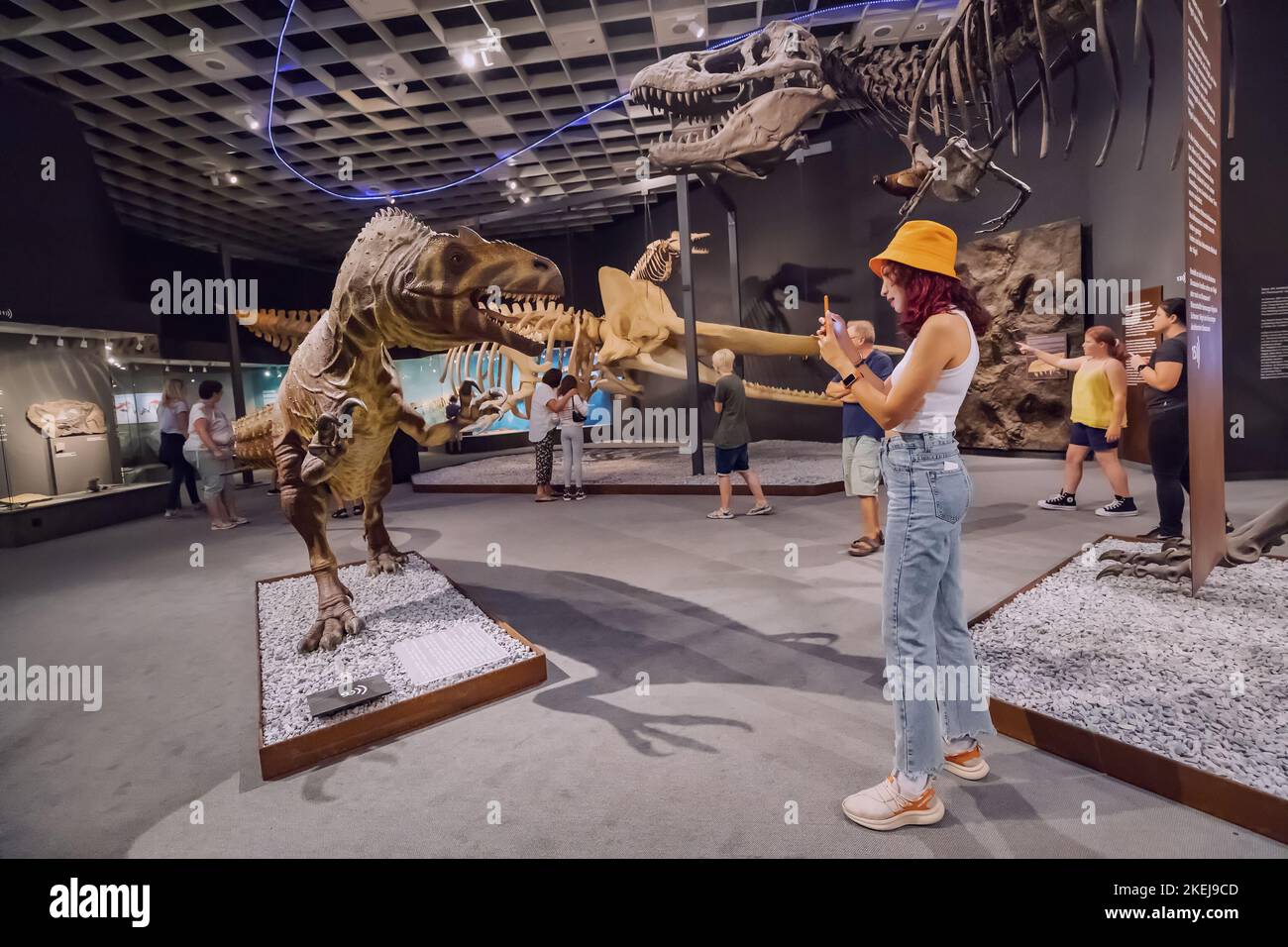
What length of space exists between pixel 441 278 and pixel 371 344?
2.12 feet

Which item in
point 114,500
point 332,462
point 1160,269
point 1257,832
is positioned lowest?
point 1257,832

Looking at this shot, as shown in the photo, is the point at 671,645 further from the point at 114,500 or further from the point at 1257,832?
the point at 114,500

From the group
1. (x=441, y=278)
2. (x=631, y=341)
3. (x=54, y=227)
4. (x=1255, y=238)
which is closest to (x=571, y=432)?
(x=631, y=341)

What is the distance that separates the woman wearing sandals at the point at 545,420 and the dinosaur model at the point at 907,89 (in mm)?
2983

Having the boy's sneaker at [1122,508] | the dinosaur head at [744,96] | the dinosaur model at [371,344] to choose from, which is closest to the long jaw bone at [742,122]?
the dinosaur head at [744,96]

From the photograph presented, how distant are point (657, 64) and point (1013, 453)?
697cm

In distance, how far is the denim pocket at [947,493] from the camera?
6.18 ft

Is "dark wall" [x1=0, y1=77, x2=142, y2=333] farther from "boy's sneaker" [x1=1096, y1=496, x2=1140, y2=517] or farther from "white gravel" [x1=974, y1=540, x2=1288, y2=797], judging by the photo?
"boy's sneaker" [x1=1096, y1=496, x2=1140, y2=517]

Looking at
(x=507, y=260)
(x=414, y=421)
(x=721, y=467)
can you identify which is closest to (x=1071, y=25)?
(x=507, y=260)

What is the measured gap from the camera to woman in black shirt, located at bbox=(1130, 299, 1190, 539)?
3.95 meters

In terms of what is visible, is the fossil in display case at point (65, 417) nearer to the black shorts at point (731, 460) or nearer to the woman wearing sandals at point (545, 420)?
the woman wearing sandals at point (545, 420)

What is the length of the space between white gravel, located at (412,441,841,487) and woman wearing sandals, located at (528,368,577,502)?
742 mm

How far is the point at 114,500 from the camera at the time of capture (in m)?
8.33

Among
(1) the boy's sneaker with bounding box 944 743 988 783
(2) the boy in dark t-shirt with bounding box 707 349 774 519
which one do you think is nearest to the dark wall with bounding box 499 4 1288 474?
(1) the boy's sneaker with bounding box 944 743 988 783
